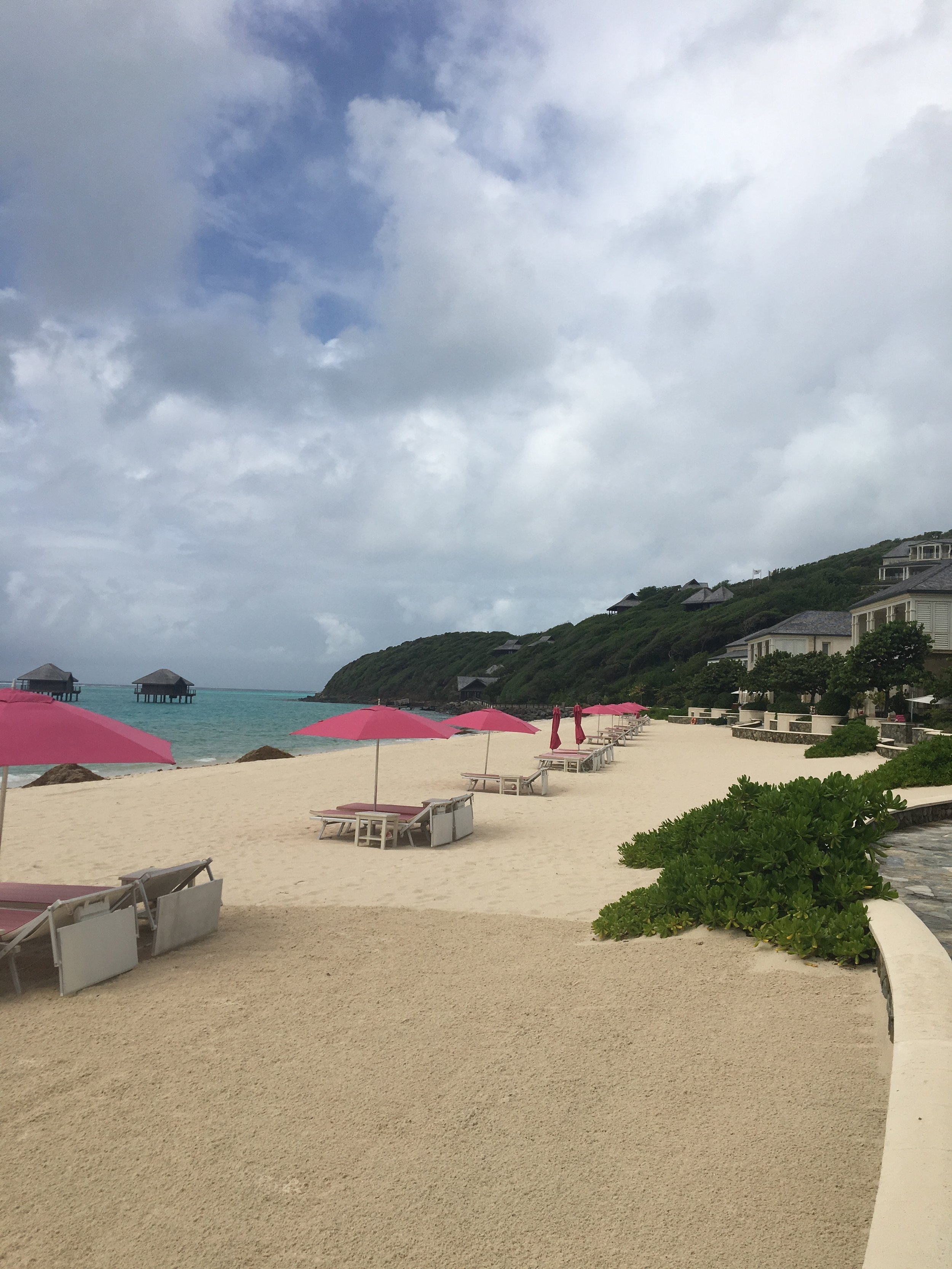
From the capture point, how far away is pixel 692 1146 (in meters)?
3.25

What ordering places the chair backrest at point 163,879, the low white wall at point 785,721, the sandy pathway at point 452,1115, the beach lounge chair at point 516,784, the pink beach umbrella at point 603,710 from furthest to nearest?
the low white wall at point 785,721 → the pink beach umbrella at point 603,710 → the beach lounge chair at point 516,784 → the chair backrest at point 163,879 → the sandy pathway at point 452,1115

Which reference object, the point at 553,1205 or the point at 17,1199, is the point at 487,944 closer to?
the point at 553,1205

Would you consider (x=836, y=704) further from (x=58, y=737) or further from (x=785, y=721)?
(x=58, y=737)

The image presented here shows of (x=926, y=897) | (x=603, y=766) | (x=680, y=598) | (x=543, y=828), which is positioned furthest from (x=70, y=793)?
(x=680, y=598)

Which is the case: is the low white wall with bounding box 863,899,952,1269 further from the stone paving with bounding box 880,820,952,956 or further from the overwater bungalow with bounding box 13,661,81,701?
the overwater bungalow with bounding box 13,661,81,701

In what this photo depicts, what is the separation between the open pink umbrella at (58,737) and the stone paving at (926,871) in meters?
5.16

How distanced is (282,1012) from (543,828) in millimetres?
7354

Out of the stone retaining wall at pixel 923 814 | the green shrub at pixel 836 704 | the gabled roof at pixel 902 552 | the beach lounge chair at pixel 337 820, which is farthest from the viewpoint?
the gabled roof at pixel 902 552

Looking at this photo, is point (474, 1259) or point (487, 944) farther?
point (487, 944)

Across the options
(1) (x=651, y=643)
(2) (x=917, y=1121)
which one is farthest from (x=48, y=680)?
(2) (x=917, y=1121)

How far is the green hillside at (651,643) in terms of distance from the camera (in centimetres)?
7075

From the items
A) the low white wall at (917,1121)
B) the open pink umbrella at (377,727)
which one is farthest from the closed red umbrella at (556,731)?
the low white wall at (917,1121)

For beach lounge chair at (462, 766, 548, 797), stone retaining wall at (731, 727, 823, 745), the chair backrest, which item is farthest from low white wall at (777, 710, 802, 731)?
the chair backrest

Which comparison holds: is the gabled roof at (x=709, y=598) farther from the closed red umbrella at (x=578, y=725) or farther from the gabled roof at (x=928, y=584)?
the closed red umbrella at (x=578, y=725)
